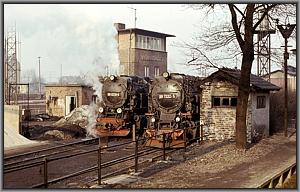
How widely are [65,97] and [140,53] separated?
9480mm

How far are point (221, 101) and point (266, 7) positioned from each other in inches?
224

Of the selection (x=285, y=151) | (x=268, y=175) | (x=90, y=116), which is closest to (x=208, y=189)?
(x=268, y=175)

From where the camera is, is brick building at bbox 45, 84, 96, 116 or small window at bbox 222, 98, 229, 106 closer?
small window at bbox 222, 98, 229, 106

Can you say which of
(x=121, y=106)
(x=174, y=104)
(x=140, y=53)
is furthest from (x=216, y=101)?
(x=140, y=53)

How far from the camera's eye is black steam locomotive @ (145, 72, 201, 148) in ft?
58.3

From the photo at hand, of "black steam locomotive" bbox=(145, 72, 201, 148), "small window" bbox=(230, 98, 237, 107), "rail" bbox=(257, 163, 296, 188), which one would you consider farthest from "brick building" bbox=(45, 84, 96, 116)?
"rail" bbox=(257, 163, 296, 188)

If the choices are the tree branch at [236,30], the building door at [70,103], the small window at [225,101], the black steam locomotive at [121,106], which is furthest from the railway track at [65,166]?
the building door at [70,103]

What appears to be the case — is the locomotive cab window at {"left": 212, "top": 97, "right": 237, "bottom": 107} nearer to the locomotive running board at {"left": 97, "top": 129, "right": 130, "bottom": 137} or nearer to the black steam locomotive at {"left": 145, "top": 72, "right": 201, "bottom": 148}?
the black steam locomotive at {"left": 145, "top": 72, "right": 201, "bottom": 148}

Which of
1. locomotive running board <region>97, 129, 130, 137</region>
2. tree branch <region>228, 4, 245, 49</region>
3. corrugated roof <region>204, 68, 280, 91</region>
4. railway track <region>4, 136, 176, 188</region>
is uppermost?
tree branch <region>228, 4, 245, 49</region>

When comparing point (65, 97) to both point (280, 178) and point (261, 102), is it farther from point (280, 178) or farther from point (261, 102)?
point (280, 178)

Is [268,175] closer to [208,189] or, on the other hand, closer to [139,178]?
[208,189]

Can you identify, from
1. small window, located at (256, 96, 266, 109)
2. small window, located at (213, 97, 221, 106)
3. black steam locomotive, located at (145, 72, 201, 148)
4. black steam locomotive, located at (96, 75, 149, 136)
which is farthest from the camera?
black steam locomotive, located at (96, 75, 149, 136)

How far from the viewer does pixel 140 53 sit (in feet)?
72.9

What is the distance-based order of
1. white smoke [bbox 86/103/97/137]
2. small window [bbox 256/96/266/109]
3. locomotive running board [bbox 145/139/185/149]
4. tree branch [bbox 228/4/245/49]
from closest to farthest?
tree branch [bbox 228/4/245/49] < locomotive running board [bbox 145/139/185/149] < small window [bbox 256/96/266/109] < white smoke [bbox 86/103/97/137]
